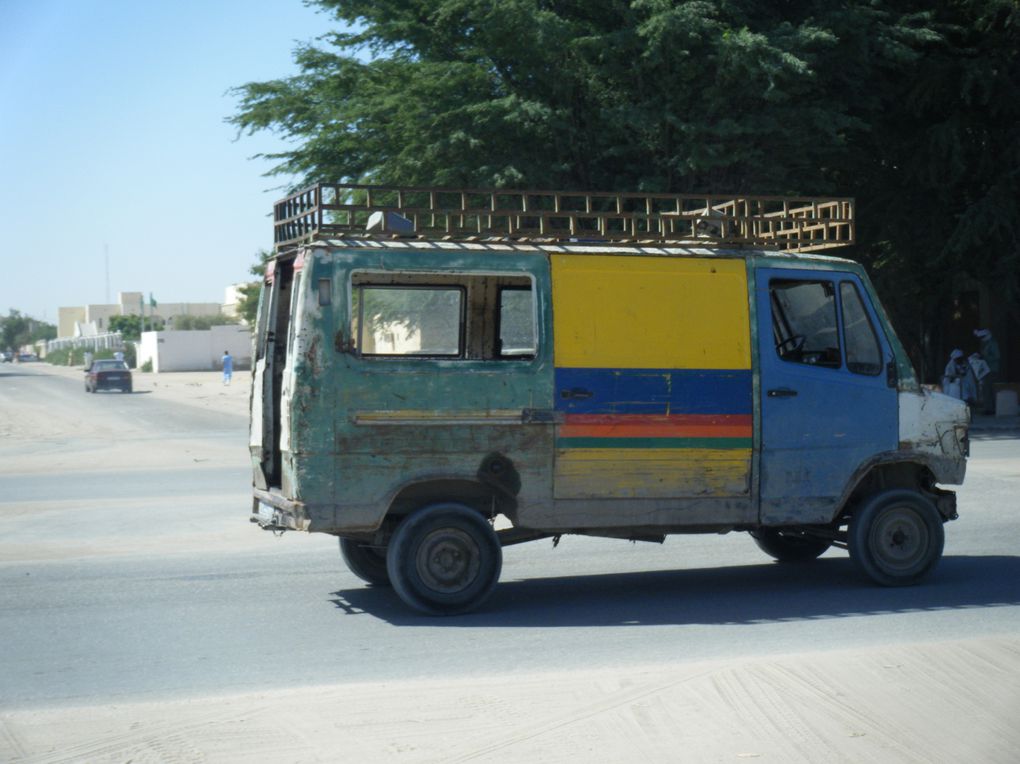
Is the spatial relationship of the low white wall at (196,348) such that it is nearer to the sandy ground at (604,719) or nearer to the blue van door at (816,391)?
the blue van door at (816,391)

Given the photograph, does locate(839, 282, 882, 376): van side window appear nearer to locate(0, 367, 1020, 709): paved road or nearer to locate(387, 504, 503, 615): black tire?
locate(0, 367, 1020, 709): paved road

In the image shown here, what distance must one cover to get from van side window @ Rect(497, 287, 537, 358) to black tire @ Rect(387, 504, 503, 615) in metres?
1.11

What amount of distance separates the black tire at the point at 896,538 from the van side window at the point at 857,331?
0.93 metres

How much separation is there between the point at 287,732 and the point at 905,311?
29250mm

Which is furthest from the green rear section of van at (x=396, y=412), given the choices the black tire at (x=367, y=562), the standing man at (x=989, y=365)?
the standing man at (x=989, y=365)

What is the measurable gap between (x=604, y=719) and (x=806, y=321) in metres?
4.12

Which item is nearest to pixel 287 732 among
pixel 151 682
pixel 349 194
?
pixel 151 682

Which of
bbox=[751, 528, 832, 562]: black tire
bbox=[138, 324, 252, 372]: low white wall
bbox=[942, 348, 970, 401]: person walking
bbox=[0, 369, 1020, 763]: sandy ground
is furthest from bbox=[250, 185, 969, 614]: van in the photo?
bbox=[138, 324, 252, 372]: low white wall

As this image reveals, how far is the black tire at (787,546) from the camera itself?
10.3m

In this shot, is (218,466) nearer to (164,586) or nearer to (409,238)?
(164,586)

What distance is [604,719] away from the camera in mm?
5879

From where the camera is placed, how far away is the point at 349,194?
24516 mm

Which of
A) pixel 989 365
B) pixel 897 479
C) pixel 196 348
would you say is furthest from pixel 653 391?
pixel 196 348

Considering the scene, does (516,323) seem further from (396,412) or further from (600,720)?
(600,720)
